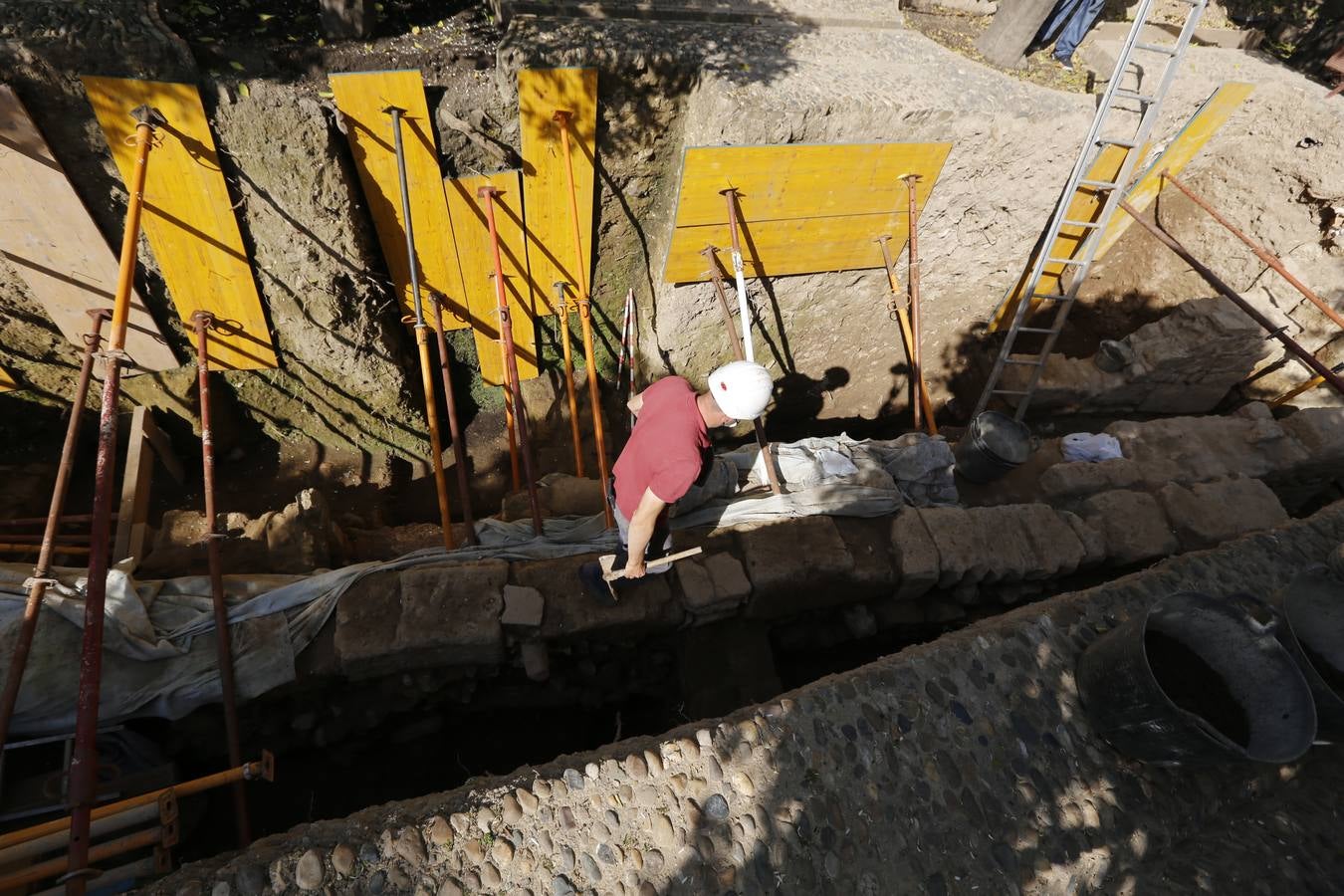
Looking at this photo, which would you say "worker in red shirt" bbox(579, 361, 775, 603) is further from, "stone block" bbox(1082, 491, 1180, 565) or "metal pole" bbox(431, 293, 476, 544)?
"stone block" bbox(1082, 491, 1180, 565)

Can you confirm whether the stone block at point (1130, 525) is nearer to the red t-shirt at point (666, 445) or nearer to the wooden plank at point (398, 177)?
the red t-shirt at point (666, 445)

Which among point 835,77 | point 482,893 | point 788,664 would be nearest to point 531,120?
point 835,77

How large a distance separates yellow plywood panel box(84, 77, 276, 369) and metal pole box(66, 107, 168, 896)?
764mm

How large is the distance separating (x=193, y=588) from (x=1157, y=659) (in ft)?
16.6

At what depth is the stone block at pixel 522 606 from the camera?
3.26 meters

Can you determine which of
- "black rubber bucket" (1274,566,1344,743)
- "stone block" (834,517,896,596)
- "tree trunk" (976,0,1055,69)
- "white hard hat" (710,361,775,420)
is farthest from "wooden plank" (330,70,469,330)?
"black rubber bucket" (1274,566,1344,743)

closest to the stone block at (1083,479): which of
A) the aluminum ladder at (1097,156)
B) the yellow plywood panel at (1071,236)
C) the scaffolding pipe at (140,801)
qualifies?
the aluminum ladder at (1097,156)

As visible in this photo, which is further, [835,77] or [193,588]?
[835,77]

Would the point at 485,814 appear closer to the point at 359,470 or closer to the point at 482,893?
the point at 482,893

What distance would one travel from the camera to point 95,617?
7.77 ft

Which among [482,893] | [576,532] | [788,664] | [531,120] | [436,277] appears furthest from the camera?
[436,277]

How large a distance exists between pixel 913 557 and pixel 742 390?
186 centimetres

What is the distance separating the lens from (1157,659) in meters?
2.93

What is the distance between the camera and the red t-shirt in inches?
110
